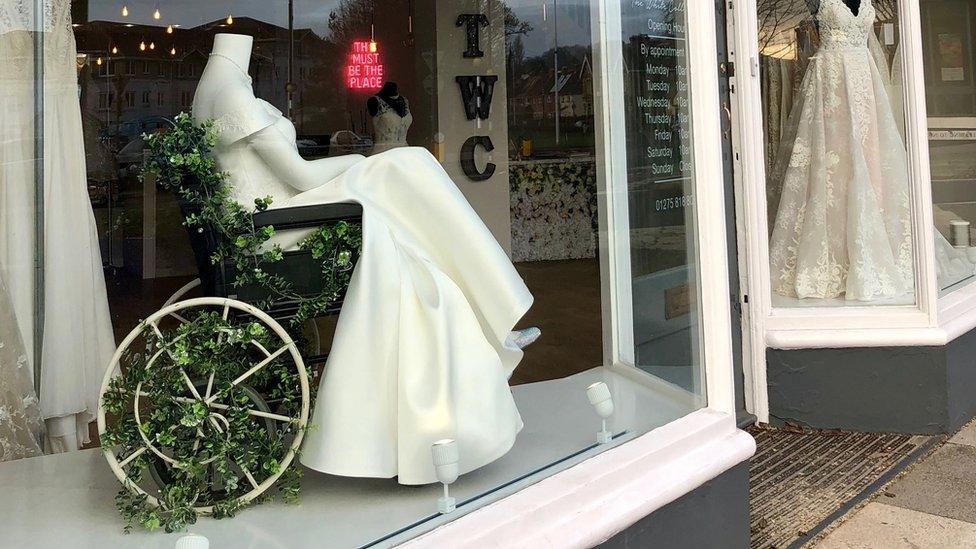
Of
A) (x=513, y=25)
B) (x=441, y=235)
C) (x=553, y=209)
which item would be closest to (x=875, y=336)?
(x=553, y=209)

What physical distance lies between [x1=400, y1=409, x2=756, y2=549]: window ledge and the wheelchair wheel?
37 centimetres

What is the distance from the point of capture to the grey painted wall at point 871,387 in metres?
3.52

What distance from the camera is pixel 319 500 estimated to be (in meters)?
1.80

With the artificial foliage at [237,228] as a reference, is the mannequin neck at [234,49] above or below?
above

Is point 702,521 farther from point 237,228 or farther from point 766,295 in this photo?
point 766,295

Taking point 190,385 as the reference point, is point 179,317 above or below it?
above

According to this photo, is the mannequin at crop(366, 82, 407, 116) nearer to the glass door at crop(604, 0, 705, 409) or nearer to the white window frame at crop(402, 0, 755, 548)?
the white window frame at crop(402, 0, 755, 548)

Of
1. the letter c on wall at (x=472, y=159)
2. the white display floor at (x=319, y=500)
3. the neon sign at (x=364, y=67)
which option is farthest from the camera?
the letter c on wall at (x=472, y=159)

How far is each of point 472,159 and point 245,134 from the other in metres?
3.35

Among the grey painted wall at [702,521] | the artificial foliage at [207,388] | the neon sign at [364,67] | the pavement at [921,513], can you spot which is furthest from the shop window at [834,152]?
the artificial foliage at [207,388]

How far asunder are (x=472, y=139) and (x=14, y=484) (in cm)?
395

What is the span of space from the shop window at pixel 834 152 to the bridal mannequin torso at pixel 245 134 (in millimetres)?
2454

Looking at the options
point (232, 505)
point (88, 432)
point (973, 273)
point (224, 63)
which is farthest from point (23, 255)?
point (973, 273)

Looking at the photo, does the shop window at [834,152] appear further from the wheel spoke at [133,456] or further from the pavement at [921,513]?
the wheel spoke at [133,456]
